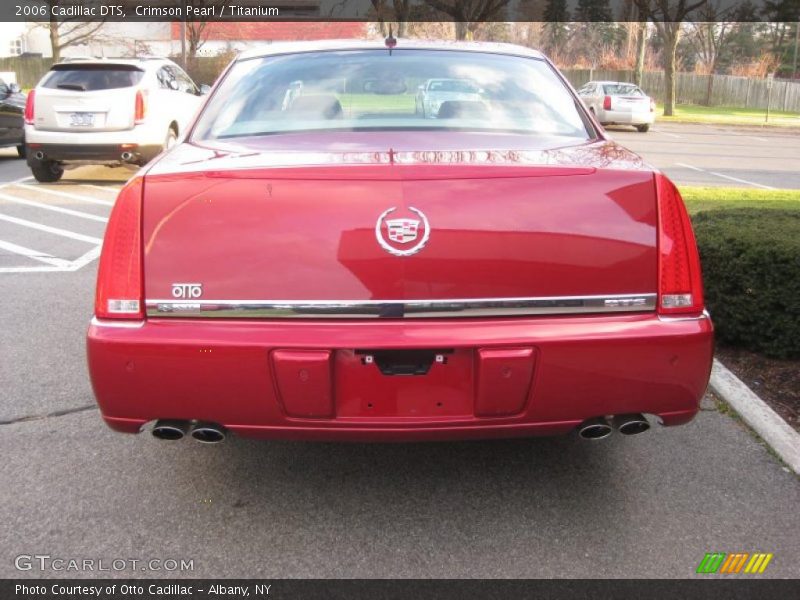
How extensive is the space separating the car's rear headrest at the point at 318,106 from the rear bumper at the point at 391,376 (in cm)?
118

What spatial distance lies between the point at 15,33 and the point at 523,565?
70.1 metres

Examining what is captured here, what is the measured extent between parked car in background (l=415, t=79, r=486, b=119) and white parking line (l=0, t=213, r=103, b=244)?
4.86 meters

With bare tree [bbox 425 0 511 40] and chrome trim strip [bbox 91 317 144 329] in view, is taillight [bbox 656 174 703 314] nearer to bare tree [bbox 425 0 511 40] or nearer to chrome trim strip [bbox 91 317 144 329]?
chrome trim strip [bbox 91 317 144 329]

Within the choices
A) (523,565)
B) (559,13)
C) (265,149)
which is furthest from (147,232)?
(559,13)

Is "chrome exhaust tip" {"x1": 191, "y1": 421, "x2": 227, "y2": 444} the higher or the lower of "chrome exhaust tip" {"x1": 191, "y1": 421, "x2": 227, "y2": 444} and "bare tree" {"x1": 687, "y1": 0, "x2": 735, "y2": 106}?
the lower

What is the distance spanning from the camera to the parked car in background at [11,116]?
14.3m

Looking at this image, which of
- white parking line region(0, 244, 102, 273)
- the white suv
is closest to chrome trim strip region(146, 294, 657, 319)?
white parking line region(0, 244, 102, 273)

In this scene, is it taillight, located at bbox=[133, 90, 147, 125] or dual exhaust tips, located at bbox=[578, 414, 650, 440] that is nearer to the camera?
dual exhaust tips, located at bbox=[578, 414, 650, 440]

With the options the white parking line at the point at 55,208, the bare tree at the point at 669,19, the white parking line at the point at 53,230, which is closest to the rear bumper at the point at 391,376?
the white parking line at the point at 53,230

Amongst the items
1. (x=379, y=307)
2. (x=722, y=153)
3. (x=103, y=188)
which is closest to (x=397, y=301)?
(x=379, y=307)

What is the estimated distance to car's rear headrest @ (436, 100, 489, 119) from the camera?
339cm

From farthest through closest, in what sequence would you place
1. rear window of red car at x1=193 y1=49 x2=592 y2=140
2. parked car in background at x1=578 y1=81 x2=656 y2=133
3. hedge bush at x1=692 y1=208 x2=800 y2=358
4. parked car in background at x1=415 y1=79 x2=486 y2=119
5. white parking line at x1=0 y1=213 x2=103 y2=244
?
parked car in background at x1=578 y1=81 x2=656 y2=133, white parking line at x1=0 y1=213 x2=103 y2=244, hedge bush at x1=692 y1=208 x2=800 y2=358, parked car in background at x1=415 y1=79 x2=486 y2=119, rear window of red car at x1=193 y1=49 x2=592 y2=140

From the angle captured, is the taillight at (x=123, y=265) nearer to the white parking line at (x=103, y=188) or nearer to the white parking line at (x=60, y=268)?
the white parking line at (x=60, y=268)

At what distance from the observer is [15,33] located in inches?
2475
